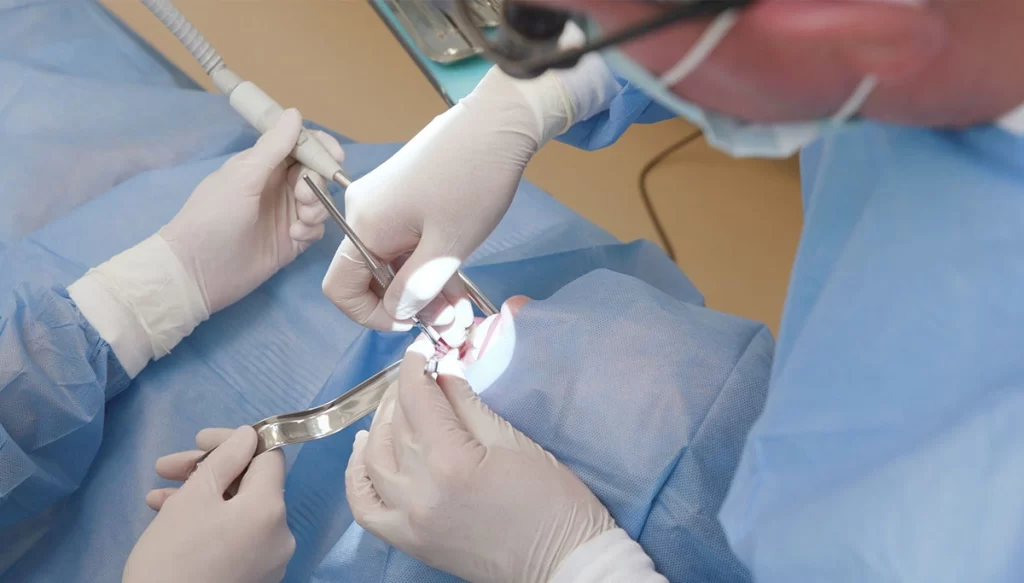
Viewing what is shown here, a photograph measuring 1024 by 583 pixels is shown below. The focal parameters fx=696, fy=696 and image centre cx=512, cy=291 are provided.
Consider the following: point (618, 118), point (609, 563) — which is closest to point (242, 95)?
point (618, 118)

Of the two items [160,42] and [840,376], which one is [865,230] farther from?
[160,42]

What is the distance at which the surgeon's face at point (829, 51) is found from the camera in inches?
12.3

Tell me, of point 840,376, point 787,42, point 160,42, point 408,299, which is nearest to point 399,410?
point 408,299

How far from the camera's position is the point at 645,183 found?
168 cm

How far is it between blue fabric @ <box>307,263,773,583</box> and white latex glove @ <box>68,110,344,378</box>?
387 mm

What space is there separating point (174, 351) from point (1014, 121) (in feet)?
3.23

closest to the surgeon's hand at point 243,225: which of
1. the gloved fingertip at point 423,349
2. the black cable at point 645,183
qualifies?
→ the gloved fingertip at point 423,349

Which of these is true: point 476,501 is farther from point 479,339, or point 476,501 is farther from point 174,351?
point 174,351

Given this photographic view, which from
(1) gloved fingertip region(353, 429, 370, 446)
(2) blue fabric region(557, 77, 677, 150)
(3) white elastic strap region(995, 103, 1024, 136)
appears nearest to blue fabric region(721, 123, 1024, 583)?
(3) white elastic strap region(995, 103, 1024, 136)

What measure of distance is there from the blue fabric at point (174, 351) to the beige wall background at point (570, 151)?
43 cm

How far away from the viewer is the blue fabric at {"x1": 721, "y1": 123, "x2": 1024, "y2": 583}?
17.4 inches

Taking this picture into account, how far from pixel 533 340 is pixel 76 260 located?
681 millimetres

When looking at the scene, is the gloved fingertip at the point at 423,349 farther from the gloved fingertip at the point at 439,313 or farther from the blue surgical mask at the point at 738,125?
the blue surgical mask at the point at 738,125

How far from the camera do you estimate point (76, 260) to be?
99 centimetres
